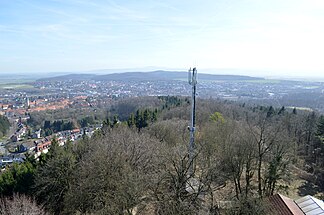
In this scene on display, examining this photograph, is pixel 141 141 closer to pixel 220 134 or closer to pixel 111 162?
pixel 111 162

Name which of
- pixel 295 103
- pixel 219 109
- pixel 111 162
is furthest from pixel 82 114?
pixel 111 162

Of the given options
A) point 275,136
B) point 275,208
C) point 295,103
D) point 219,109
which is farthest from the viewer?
point 295,103

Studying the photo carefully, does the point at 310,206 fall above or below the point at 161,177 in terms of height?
below

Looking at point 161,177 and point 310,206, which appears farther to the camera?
point 310,206

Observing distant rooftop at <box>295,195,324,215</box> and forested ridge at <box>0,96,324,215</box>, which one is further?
distant rooftop at <box>295,195,324,215</box>

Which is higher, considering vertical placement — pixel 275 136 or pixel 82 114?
pixel 275 136

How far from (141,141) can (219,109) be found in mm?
26036

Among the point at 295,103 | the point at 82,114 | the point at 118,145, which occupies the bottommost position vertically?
the point at 82,114

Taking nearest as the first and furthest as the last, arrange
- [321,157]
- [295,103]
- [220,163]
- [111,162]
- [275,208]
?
[275,208], [111,162], [220,163], [321,157], [295,103]

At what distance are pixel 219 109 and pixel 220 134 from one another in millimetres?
22847

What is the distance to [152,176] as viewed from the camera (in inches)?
507

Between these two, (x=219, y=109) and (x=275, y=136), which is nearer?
(x=275, y=136)

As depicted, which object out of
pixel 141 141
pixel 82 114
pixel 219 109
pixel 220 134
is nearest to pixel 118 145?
pixel 141 141

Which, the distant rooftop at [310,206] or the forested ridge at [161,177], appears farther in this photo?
the distant rooftop at [310,206]
